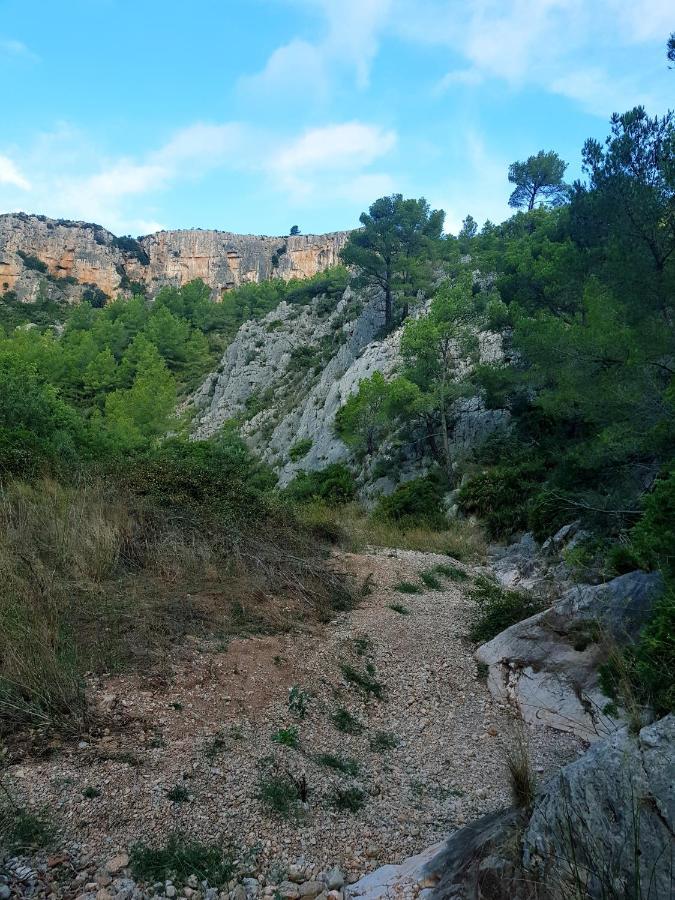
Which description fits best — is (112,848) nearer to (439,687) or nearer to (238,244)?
(439,687)

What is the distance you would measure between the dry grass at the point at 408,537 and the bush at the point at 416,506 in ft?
1.10

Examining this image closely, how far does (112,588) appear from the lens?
213 inches

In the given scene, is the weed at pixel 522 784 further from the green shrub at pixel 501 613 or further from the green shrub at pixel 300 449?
the green shrub at pixel 300 449

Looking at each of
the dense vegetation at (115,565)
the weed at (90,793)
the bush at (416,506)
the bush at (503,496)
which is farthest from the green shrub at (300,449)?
the weed at (90,793)

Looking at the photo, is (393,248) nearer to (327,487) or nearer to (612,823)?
(327,487)

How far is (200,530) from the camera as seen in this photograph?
7.18 metres

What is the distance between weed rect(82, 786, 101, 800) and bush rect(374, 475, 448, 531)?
12.1 metres

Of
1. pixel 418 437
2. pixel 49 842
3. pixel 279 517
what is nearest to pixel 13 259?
pixel 418 437

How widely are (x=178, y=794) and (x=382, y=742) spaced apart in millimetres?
1716

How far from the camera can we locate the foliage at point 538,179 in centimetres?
3494

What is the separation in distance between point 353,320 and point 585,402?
29.5 metres

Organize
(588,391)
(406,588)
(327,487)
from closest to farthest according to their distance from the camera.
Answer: (406,588)
(588,391)
(327,487)

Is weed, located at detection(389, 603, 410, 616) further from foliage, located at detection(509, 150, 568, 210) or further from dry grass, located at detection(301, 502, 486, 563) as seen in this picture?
foliage, located at detection(509, 150, 568, 210)

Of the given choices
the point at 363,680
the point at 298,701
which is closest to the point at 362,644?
the point at 363,680
